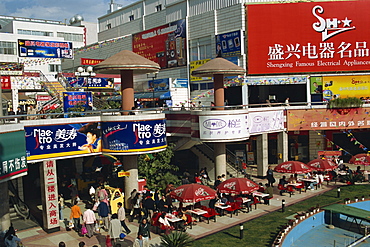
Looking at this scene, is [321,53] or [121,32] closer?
[321,53]

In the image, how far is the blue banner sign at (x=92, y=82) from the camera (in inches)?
1703

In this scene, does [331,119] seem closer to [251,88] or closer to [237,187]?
[251,88]

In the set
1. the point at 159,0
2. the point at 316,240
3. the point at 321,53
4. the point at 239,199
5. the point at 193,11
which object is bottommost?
the point at 316,240

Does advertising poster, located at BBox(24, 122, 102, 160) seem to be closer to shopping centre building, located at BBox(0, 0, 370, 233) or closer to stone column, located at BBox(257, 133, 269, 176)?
shopping centre building, located at BBox(0, 0, 370, 233)

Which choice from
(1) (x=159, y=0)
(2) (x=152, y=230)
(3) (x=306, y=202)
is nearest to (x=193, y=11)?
(1) (x=159, y=0)

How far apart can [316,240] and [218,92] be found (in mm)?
11345

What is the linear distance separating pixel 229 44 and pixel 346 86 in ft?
40.3

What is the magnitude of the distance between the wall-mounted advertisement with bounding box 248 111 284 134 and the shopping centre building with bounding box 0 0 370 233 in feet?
0.27

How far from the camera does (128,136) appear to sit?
68.4 ft

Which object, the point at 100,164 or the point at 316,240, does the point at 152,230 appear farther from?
the point at 100,164

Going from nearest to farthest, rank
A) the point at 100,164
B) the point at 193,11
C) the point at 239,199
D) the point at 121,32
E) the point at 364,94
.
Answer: the point at 239,199
the point at 100,164
the point at 364,94
the point at 193,11
the point at 121,32

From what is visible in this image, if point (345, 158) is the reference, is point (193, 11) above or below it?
above

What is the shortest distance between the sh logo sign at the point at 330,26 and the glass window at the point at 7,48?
138 ft

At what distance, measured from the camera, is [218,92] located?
25.7 metres
